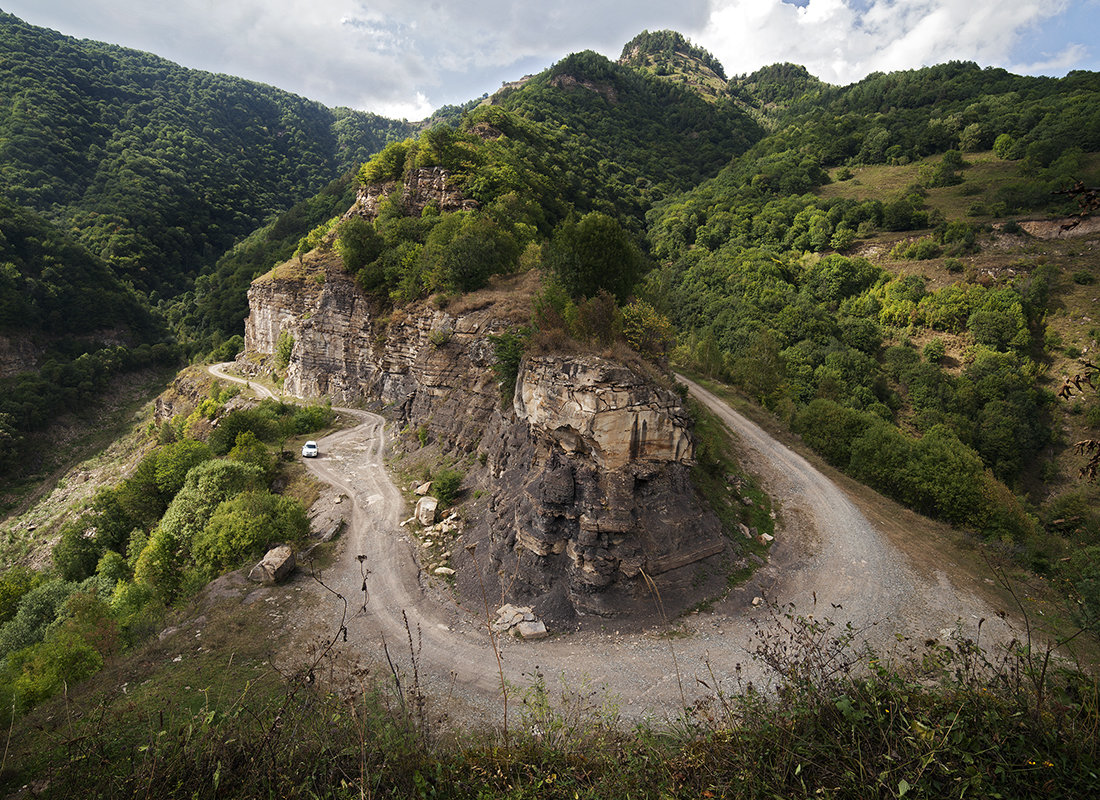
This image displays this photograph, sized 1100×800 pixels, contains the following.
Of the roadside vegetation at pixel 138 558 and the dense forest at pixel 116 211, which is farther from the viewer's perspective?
the dense forest at pixel 116 211

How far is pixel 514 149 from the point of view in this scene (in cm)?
6266

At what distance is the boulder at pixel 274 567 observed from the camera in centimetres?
1700

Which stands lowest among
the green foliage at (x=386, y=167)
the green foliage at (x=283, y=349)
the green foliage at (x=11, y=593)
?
the green foliage at (x=11, y=593)

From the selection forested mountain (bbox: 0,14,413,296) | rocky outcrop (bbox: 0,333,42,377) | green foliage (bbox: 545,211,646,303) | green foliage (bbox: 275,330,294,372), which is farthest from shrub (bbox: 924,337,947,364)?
forested mountain (bbox: 0,14,413,296)

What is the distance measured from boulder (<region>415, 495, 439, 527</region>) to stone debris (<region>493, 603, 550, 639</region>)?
707cm

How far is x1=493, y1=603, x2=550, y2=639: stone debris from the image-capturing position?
14.0 m

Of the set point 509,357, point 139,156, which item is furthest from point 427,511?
point 139,156

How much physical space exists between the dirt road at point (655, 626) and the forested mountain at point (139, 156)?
87405 mm

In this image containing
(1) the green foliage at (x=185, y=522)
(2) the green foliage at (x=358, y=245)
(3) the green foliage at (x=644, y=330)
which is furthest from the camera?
(2) the green foliage at (x=358, y=245)

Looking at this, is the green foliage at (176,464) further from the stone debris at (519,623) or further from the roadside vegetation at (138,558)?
the stone debris at (519,623)

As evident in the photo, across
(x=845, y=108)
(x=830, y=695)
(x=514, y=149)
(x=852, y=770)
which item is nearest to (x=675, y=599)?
(x=830, y=695)

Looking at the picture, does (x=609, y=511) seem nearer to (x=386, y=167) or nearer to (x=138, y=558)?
(x=138, y=558)

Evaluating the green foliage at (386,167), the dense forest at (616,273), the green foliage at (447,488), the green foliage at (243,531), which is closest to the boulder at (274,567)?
the green foliage at (243,531)

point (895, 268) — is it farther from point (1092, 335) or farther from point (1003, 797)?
point (1003, 797)
